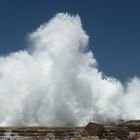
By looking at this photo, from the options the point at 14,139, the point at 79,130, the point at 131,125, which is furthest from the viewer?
the point at 131,125

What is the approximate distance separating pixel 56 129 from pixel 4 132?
17.0ft

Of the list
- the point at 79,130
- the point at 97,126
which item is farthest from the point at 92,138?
the point at 79,130

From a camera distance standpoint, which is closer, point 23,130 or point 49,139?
point 49,139

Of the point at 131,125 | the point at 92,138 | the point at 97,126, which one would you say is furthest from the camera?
the point at 131,125

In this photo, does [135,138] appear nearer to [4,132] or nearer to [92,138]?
[92,138]

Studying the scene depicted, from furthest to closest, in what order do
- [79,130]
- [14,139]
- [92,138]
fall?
[79,130] < [14,139] < [92,138]

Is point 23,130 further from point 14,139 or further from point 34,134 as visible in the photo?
point 14,139

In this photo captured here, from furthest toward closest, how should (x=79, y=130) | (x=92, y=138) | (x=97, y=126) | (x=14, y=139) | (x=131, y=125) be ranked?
(x=131, y=125)
(x=79, y=130)
(x=97, y=126)
(x=14, y=139)
(x=92, y=138)

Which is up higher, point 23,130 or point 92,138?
point 23,130

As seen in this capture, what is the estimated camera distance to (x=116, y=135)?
37156 mm

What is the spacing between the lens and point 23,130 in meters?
38.2

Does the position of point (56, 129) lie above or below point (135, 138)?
above

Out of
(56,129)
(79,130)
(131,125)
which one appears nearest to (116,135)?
(79,130)

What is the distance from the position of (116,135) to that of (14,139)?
11.4 metres
